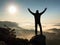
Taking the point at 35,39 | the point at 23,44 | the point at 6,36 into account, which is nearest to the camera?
the point at 35,39

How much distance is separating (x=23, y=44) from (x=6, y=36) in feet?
13.1

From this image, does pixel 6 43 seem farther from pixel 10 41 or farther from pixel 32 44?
pixel 32 44

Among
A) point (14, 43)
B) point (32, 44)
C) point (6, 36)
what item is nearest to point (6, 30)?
point (6, 36)

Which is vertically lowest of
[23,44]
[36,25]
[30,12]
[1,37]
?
[23,44]

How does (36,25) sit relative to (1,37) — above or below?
above

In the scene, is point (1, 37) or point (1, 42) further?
point (1, 42)

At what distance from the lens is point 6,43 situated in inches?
1101

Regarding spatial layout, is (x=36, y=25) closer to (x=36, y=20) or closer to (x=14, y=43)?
(x=36, y=20)

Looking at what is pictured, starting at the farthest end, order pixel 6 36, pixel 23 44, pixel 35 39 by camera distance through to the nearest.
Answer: pixel 23 44, pixel 6 36, pixel 35 39

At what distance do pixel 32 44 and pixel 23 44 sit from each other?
3277 mm

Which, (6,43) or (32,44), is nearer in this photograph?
(32,44)

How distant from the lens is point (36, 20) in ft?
92.9

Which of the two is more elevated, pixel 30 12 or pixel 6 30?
pixel 30 12

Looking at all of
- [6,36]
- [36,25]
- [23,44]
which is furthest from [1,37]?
[36,25]
